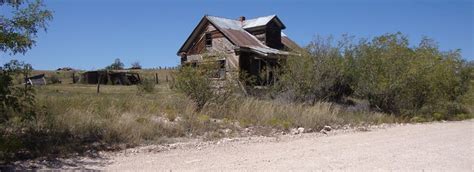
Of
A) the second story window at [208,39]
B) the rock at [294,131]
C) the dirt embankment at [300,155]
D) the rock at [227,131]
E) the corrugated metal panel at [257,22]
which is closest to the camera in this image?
the dirt embankment at [300,155]

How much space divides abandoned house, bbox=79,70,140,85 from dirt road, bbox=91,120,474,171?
38.1m

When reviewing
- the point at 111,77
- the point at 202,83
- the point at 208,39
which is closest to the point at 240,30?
the point at 208,39

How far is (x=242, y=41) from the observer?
28641 mm

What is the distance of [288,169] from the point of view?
8039 millimetres

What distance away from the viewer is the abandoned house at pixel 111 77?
1906 inches

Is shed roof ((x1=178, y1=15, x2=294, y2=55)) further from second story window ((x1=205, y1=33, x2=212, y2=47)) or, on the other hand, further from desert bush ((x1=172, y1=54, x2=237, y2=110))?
desert bush ((x1=172, y1=54, x2=237, y2=110))

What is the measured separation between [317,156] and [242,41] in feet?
64.7

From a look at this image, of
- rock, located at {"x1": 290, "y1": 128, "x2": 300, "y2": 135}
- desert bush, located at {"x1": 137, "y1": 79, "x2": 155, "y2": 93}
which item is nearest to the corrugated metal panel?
desert bush, located at {"x1": 137, "y1": 79, "x2": 155, "y2": 93}

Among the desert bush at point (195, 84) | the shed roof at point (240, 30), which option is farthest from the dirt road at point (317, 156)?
the shed roof at point (240, 30)

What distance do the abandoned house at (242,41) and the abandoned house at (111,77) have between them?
1822cm

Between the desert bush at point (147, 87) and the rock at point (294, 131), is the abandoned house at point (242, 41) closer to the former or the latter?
the desert bush at point (147, 87)

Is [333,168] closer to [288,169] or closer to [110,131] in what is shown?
[288,169]

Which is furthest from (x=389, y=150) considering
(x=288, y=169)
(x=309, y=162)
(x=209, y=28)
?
(x=209, y=28)

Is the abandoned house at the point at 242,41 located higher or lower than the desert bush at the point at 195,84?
higher
